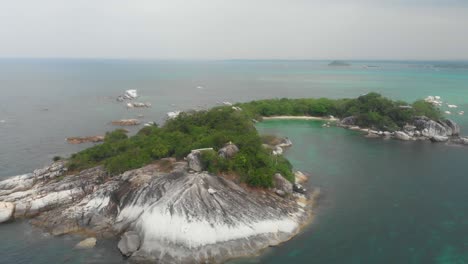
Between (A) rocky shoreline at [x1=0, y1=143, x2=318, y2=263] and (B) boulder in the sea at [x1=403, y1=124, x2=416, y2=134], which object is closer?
(A) rocky shoreline at [x1=0, y1=143, x2=318, y2=263]

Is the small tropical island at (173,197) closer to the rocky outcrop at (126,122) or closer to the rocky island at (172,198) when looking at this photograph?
the rocky island at (172,198)

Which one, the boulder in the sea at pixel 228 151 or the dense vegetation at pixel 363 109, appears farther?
the dense vegetation at pixel 363 109

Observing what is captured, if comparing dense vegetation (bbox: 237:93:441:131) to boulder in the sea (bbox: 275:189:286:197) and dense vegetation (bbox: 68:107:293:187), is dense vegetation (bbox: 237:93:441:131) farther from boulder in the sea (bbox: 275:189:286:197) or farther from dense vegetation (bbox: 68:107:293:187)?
boulder in the sea (bbox: 275:189:286:197)

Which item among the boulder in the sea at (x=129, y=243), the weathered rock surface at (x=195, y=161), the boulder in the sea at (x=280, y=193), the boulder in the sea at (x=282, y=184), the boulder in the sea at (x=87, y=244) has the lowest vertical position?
the boulder in the sea at (x=87, y=244)

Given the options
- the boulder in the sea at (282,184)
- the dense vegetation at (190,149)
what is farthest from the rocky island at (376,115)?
the boulder in the sea at (282,184)

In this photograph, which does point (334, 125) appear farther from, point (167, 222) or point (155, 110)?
point (167, 222)

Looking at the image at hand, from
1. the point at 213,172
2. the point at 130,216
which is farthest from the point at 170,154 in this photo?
the point at 130,216

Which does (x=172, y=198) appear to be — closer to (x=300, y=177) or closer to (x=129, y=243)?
(x=129, y=243)

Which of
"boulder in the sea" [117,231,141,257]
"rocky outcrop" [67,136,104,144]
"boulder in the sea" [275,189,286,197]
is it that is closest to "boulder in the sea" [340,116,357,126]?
"boulder in the sea" [275,189,286,197]
